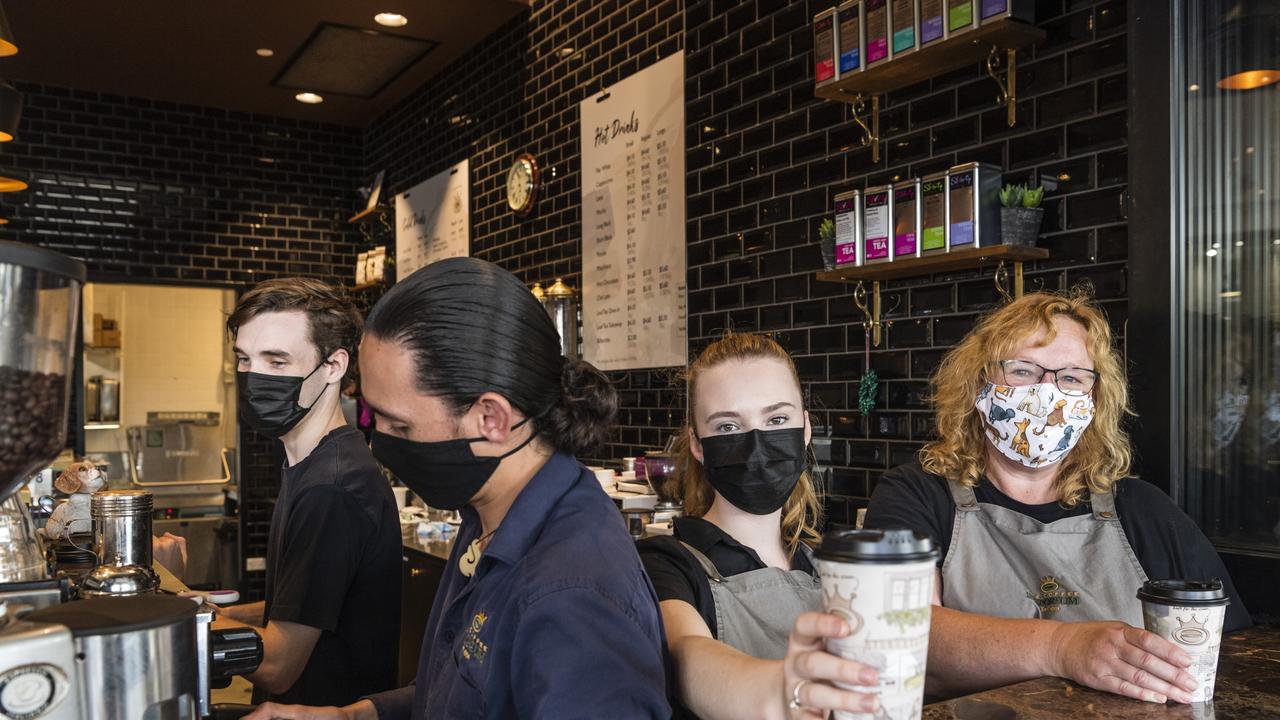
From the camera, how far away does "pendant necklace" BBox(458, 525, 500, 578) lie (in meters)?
1.50

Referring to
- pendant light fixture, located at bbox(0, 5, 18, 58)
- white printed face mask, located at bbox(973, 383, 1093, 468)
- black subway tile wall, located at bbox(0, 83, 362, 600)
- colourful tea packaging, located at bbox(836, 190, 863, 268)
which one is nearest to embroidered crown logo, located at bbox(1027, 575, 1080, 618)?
white printed face mask, located at bbox(973, 383, 1093, 468)

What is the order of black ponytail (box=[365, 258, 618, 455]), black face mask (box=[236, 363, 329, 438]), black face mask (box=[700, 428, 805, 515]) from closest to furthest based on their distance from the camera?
1. black ponytail (box=[365, 258, 618, 455])
2. black face mask (box=[700, 428, 805, 515])
3. black face mask (box=[236, 363, 329, 438])

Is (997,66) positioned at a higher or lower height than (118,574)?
higher

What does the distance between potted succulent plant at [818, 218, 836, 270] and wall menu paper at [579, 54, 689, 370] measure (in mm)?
1036

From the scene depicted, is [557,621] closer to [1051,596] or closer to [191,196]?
Answer: [1051,596]

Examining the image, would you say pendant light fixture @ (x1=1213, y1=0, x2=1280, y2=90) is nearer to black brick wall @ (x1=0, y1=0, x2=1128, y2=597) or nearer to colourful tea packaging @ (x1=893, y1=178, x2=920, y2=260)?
black brick wall @ (x1=0, y1=0, x2=1128, y2=597)

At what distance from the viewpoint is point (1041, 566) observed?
2115 millimetres

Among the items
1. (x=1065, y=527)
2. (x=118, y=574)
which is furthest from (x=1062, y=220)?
(x=118, y=574)

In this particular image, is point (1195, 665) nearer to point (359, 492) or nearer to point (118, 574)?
point (359, 492)

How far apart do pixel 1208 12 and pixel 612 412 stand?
195 cm

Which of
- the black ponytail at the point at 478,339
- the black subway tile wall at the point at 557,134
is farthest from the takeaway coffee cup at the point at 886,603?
the black subway tile wall at the point at 557,134

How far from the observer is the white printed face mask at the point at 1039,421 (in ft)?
7.04

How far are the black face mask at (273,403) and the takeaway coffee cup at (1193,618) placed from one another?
1781 mm

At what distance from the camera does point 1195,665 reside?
59.1 inches
